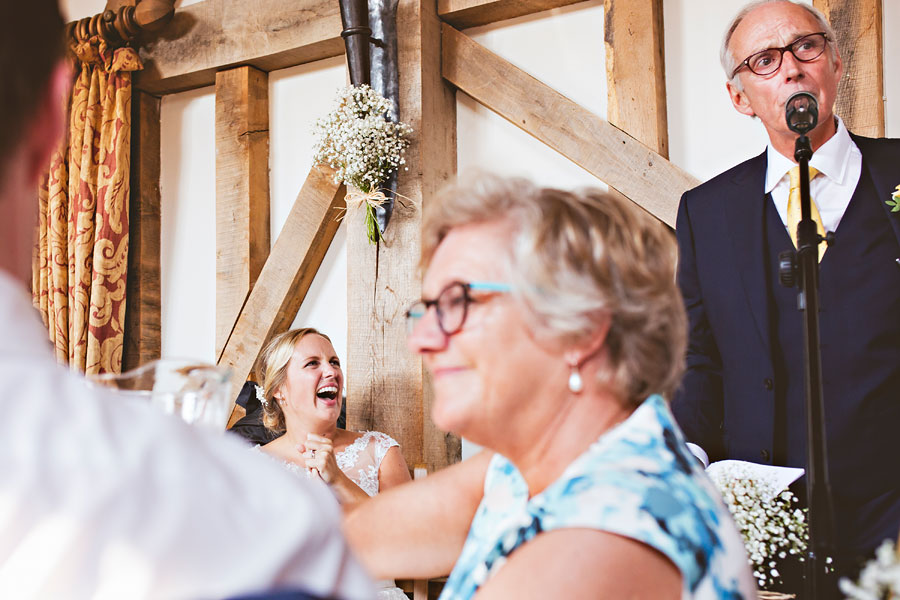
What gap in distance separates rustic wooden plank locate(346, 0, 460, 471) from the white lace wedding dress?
0.09 meters

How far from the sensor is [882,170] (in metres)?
2.14

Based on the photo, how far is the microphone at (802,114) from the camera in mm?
1663

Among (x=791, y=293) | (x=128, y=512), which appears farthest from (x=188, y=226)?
(x=128, y=512)

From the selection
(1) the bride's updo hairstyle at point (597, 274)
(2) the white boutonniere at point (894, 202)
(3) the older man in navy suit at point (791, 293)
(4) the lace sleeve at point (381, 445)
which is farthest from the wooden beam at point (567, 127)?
(1) the bride's updo hairstyle at point (597, 274)

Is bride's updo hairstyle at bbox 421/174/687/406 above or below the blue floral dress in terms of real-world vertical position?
above

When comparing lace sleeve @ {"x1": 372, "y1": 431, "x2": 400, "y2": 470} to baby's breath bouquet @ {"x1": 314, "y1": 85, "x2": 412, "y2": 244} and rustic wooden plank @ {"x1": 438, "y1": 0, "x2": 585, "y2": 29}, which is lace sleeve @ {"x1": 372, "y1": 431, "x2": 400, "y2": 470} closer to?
baby's breath bouquet @ {"x1": 314, "y1": 85, "x2": 412, "y2": 244}

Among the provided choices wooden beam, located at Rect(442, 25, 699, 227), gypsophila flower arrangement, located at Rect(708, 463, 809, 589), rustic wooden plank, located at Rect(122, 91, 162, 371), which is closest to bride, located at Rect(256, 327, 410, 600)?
rustic wooden plank, located at Rect(122, 91, 162, 371)

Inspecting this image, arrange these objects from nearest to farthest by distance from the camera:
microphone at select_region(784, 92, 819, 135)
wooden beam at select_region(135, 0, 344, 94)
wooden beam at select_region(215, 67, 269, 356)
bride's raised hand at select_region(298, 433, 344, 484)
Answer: microphone at select_region(784, 92, 819, 135), bride's raised hand at select_region(298, 433, 344, 484), wooden beam at select_region(135, 0, 344, 94), wooden beam at select_region(215, 67, 269, 356)

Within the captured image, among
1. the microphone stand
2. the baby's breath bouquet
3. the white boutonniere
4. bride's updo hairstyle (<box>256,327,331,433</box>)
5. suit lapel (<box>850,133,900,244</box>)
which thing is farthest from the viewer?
bride's updo hairstyle (<box>256,327,331,433</box>)

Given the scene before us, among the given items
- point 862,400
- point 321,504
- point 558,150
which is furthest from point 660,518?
point 558,150

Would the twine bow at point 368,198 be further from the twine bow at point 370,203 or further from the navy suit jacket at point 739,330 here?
the navy suit jacket at point 739,330

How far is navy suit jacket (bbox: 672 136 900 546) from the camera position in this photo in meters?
2.05

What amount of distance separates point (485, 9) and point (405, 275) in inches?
42.3

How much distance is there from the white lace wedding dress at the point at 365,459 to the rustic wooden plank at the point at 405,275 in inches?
3.4
